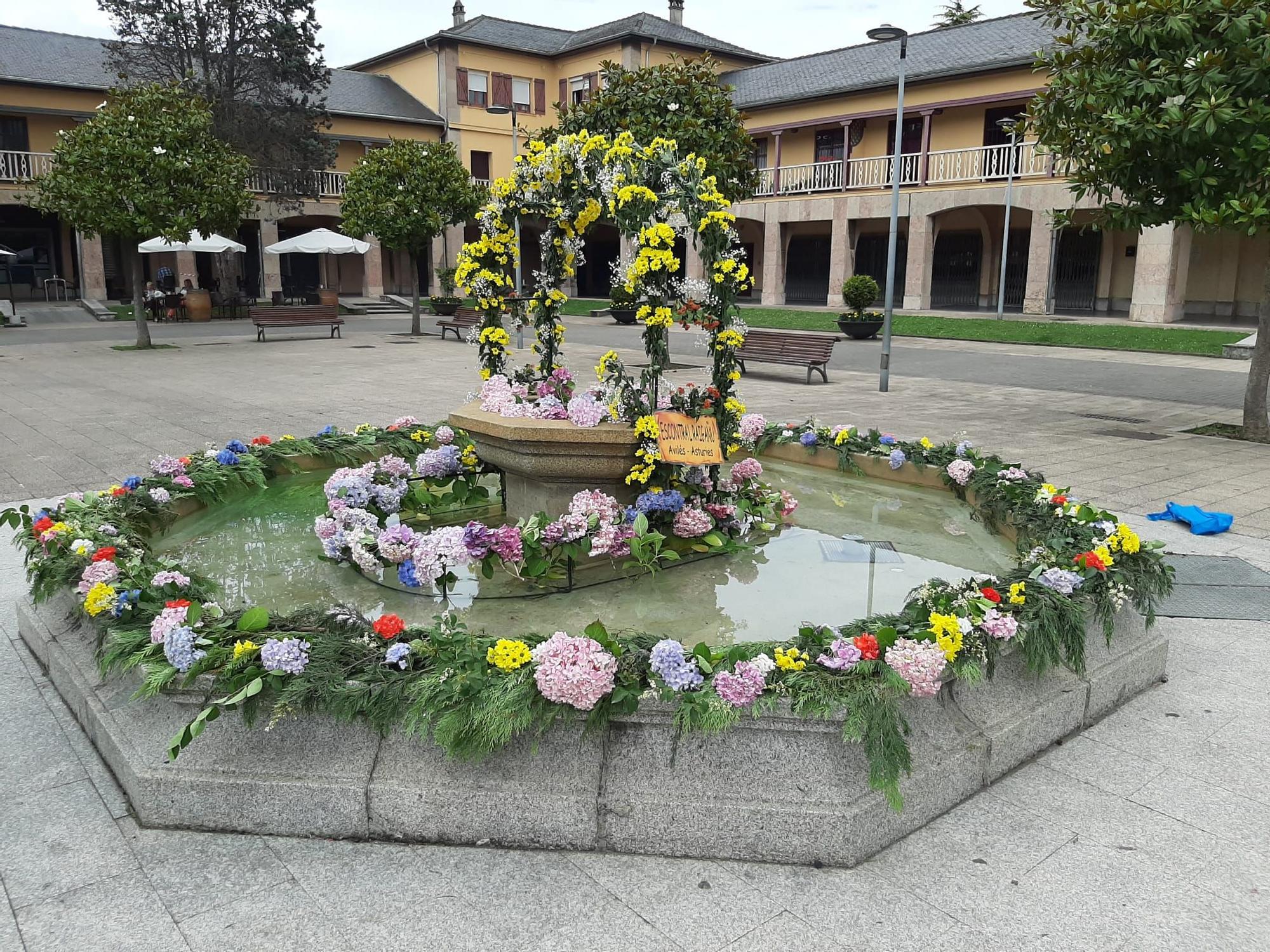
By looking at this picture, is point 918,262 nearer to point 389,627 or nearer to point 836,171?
point 836,171

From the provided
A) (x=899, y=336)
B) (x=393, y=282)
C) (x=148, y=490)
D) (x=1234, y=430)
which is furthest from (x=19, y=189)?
(x=1234, y=430)

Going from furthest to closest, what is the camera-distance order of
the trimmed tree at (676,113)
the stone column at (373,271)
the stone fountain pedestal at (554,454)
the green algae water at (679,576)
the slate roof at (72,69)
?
the stone column at (373,271) → the slate roof at (72,69) → the trimmed tree at (676,113) → the stone fountain pedestal at (554,454) → the green algae water at (679,576)

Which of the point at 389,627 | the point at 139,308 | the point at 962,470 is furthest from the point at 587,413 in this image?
the point at 139,308

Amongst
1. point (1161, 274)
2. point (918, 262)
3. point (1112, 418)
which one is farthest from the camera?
point (918, 262)

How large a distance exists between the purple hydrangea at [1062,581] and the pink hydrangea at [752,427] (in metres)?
3.18

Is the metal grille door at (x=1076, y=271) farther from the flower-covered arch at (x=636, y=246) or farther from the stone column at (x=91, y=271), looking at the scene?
the stone column at (x=91, y=271)

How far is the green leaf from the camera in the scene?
351 cm

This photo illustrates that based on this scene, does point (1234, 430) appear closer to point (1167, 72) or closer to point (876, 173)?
point (1167, 72)

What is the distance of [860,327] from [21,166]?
2624 centimetres

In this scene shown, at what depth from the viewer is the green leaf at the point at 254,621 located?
3.51 m

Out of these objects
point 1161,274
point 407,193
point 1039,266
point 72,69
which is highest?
point 72,69

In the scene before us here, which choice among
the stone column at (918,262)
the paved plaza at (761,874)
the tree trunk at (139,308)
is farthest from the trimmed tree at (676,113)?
the stone column at (918,262)

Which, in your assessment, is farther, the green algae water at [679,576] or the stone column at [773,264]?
the stone column at [773,264]

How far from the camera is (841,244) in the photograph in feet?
104
